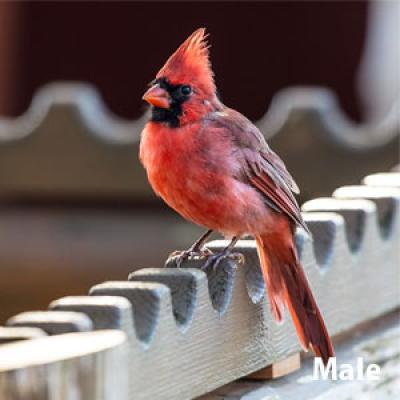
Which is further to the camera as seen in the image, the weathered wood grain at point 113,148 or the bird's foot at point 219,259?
the weathered wood grain at point 113,148

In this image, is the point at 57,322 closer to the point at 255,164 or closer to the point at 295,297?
the point at 295,297

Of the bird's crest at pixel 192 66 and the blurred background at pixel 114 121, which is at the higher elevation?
the bird's crest at pixel 192 66

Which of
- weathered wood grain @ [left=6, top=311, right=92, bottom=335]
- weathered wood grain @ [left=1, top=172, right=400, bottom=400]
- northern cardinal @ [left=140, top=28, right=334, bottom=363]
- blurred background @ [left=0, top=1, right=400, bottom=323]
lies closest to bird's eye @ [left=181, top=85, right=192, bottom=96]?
northern cardinal @ [left=140, top=28, right=334, bottom=363]

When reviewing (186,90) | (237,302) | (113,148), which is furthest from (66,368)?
(113,148)

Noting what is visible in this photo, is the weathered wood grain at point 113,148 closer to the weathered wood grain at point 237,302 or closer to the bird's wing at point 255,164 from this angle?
the weathered wood grain at point 237,302

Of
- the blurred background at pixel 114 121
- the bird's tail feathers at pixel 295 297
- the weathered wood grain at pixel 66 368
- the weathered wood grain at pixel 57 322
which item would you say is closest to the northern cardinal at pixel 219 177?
the bird's tail feathers at pixel 295 297

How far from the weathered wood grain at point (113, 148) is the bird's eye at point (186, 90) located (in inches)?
64.9

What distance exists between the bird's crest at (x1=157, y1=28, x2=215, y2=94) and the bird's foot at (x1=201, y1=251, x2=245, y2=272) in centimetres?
32

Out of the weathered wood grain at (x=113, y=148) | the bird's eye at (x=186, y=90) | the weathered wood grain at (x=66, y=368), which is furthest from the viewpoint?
the weathered wood grain at (x=113, y=148)

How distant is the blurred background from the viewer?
4.45 metres

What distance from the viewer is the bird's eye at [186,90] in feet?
9.15

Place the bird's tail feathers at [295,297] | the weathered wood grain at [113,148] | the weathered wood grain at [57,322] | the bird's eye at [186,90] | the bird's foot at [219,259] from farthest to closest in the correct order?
Result: the weathered wood grain at [113,148] < the bird's eye at [186,90] < the bird's tail feathers at [295,297] < the bird's foot at [219,259] < the weathered wood grain at [57,322]

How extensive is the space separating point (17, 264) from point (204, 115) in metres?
1.80

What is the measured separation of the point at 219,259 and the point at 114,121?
8.48 feet
